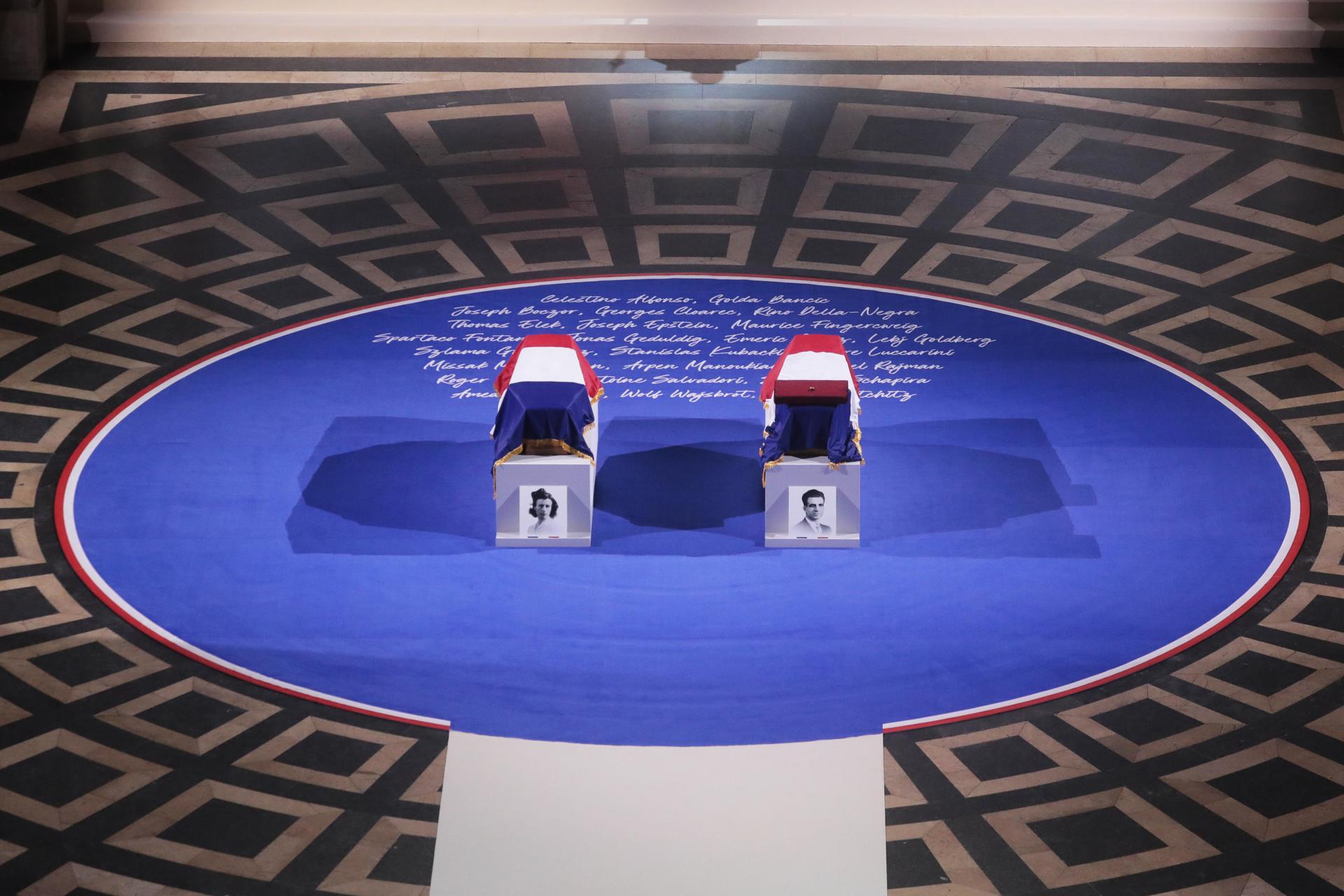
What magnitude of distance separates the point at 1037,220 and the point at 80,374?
957 cm

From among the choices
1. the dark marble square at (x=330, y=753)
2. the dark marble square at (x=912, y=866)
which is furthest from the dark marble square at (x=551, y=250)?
the dark marble square at (x=912, y=866)

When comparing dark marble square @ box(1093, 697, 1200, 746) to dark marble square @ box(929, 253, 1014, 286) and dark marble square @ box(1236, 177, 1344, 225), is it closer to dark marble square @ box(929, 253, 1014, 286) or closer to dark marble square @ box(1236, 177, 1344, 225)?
dark marble square @ box(929, 253, 1014, 286)

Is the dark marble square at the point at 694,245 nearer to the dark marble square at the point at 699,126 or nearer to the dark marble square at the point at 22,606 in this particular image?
the dark marble square at the point at 699,126

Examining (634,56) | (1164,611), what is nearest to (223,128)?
(634,56)

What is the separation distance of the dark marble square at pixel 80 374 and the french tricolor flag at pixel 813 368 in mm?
5809

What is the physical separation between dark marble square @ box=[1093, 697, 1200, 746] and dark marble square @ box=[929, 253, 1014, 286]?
6.84 m

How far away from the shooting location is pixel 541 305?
55.2ft

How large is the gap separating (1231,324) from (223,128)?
37.0 ft

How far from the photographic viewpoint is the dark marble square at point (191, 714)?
10789mm

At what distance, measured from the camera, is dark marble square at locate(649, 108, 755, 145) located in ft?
66.0

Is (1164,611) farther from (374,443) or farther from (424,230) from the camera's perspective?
(424,230)

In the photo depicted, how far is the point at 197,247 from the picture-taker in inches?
693

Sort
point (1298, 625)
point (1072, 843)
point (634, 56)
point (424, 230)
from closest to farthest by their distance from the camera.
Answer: point (1072, 843)
point (1298, 625)
point (424, 230)
point (634, 56)

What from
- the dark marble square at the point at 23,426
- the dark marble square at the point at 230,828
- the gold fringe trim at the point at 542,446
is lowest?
the dark marble square at the point at 230,828
